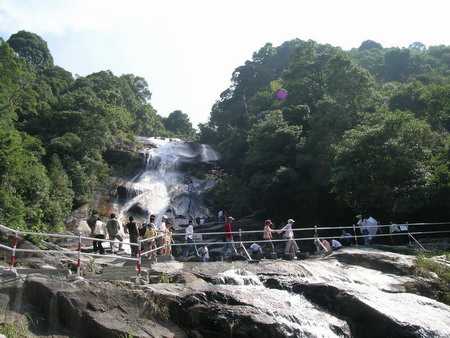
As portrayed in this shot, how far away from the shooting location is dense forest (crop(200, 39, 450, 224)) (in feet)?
70.6

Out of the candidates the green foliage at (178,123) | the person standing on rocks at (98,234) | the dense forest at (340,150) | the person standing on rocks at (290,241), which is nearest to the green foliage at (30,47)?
the green foliage at (178,123)

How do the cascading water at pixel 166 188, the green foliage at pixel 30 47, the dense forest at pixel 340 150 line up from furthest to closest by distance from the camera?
the green foliage at pixel 30 47
the cascading water at pixel 166 188
the dense forest at pixel 340 150

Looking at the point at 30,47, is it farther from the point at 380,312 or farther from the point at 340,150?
the point at 380,312

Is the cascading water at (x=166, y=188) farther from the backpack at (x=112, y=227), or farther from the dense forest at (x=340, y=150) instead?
the backpack at (x=112, y=227)

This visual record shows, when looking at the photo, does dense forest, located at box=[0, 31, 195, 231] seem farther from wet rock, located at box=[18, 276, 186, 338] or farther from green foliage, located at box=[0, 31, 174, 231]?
wet rock, located at box=[18, 276, 186, 338]

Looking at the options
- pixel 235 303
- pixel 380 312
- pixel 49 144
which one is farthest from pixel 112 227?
pixel 49 144

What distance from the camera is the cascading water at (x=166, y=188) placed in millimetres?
32438

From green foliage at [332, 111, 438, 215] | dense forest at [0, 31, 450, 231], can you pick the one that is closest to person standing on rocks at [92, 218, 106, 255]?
dense forest at [0, 31, 450, 231]

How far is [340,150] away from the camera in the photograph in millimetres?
23109

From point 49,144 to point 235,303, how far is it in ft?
83.1

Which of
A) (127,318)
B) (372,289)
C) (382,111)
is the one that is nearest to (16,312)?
(127,318)

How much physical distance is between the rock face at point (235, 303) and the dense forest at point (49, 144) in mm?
12223

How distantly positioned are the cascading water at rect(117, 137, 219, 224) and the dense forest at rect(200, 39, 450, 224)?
1991 millimetres

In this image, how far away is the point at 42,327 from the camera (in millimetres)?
8258
